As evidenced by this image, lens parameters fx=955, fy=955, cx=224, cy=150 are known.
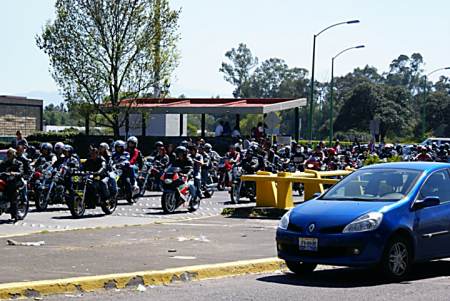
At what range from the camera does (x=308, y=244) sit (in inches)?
472

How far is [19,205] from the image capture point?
20.0 metres

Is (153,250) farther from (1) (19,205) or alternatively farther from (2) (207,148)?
(2) (207,148)

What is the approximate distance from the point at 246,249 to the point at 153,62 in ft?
118

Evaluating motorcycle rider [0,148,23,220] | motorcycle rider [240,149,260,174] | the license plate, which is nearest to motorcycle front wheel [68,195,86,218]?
motorcycle rider [0,148,23,220]

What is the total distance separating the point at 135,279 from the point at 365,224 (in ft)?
9.52

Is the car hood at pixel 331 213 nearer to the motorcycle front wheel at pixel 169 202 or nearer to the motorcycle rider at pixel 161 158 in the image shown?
the motorcycle front wheel at pixel 169 202

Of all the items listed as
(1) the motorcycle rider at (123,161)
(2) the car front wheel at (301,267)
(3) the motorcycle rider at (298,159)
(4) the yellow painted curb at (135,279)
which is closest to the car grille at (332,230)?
(2) the car front wheel at (301,267)

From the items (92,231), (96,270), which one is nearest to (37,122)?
(92,231)

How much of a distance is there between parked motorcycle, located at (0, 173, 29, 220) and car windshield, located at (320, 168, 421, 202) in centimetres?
859

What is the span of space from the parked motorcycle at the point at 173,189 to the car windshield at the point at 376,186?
1008cm

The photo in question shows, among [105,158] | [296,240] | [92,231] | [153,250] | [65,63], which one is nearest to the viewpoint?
[296,240]

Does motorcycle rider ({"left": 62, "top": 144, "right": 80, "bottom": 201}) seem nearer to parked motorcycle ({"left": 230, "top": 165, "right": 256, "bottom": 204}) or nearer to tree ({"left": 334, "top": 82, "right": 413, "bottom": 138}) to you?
parked motorcycle ({"left": 230, "top": 165, "right": 256, "bottom": 204})

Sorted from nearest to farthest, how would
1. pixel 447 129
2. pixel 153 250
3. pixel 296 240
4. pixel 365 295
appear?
pixel 365 295 → pixel 296 240 → pixel 153 250 → pixel 447 129

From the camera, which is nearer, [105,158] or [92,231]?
[92,231]
